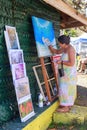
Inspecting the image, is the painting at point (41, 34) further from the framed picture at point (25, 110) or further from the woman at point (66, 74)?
the framed picture at point (25, 110)

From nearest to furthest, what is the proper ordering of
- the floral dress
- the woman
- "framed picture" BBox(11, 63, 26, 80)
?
"framed picture" BBox(11, 63, 26, 80), the woman, the floral dress

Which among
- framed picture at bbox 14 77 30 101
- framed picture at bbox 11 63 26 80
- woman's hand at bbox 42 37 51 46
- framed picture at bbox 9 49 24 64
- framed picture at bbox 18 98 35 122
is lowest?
framed picture at bbox 18 98 35 122

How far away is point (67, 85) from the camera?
714cm

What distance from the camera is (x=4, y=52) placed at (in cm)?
574

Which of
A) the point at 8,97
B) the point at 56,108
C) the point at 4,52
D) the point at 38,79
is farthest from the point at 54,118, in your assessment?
the point at 4,52

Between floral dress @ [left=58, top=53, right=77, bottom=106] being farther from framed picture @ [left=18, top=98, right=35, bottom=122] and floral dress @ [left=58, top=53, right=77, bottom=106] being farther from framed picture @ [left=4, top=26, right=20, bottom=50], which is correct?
framed picture @ [left=4, top=26, right=20, bottom=50]

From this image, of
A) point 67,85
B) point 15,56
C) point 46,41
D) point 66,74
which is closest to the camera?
point 15,56

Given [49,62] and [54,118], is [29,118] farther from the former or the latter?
[49,62]

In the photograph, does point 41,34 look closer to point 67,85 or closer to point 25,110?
point 67,85

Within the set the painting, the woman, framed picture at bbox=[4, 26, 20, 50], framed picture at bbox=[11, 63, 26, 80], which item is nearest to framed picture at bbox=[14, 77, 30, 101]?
framed picture at bbox=[11, 63, 26, 80]

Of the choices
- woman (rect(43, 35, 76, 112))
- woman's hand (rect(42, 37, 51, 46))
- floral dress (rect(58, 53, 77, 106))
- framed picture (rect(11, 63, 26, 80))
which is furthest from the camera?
woman's hand (rect(42, 37, 51, 46))

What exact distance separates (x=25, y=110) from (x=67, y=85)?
1665 millimetres

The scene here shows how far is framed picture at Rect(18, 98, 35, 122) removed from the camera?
5623 millimetres

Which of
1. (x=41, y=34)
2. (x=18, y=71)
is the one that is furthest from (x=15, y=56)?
(x=41, y=34)
